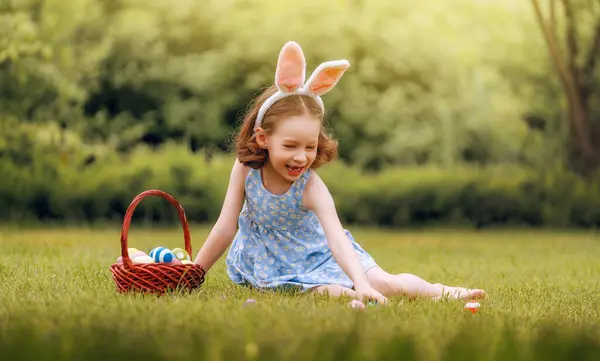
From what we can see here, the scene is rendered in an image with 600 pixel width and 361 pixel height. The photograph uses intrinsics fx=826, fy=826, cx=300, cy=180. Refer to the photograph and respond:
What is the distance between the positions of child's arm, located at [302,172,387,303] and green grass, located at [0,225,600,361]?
14 centimetres

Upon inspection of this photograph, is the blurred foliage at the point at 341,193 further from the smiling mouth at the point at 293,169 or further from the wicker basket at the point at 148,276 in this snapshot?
the wicker basket at the point at 148,276

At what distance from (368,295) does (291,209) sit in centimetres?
87

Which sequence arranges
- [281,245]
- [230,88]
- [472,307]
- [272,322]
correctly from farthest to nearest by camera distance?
[230,88] < [281,245] < [472,307] < [272,322]

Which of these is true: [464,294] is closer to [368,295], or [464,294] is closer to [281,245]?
[368,295]

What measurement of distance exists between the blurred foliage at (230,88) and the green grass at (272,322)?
25.8 ft

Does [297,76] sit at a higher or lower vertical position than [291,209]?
higher

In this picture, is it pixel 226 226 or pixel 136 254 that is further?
pixel 226 226

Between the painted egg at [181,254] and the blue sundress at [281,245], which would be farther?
the blue sundress at [281,245]

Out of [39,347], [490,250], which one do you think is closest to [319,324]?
[39,347]

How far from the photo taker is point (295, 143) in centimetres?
412

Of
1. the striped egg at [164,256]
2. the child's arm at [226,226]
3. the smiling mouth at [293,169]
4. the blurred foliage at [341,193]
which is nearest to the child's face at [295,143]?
the smiling mouth at [293,169]

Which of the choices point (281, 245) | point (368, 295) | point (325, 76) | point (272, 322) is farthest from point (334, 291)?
point (272, 322)

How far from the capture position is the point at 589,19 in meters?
15.2

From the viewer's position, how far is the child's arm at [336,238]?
3.80 m
